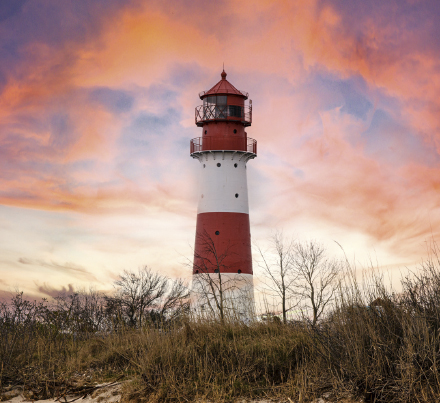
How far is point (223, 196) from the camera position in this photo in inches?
1261

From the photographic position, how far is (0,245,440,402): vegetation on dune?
873cm

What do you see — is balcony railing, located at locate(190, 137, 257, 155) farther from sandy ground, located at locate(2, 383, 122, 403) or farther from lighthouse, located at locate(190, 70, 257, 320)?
sandy ground, located at locate(2, 383, 122, 403)

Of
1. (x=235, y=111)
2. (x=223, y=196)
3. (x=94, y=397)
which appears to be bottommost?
(x=94, y=397)

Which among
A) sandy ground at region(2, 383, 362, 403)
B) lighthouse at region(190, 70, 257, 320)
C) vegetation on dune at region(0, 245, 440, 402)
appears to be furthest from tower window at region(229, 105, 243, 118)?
sandy ground at region(2, 383, 362, 403)

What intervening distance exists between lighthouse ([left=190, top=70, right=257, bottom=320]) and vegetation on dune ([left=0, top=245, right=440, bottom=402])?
16.8 meters

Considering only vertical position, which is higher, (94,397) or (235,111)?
(235,111)

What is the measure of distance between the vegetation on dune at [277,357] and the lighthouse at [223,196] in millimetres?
16784

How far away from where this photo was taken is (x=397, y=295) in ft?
32.9

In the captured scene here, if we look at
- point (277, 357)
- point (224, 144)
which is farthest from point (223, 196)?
point (277, 357)

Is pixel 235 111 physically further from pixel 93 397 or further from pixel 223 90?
pixel 93 397

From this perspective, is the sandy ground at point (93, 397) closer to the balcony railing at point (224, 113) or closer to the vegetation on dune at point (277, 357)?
the vegetation on dune at point (277, 357)

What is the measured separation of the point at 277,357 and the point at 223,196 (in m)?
21.4

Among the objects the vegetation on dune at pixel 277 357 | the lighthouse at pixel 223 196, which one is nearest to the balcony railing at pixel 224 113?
the lighthouse at pixel 223 196

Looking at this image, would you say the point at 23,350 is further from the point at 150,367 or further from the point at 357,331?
the point at 357,331
